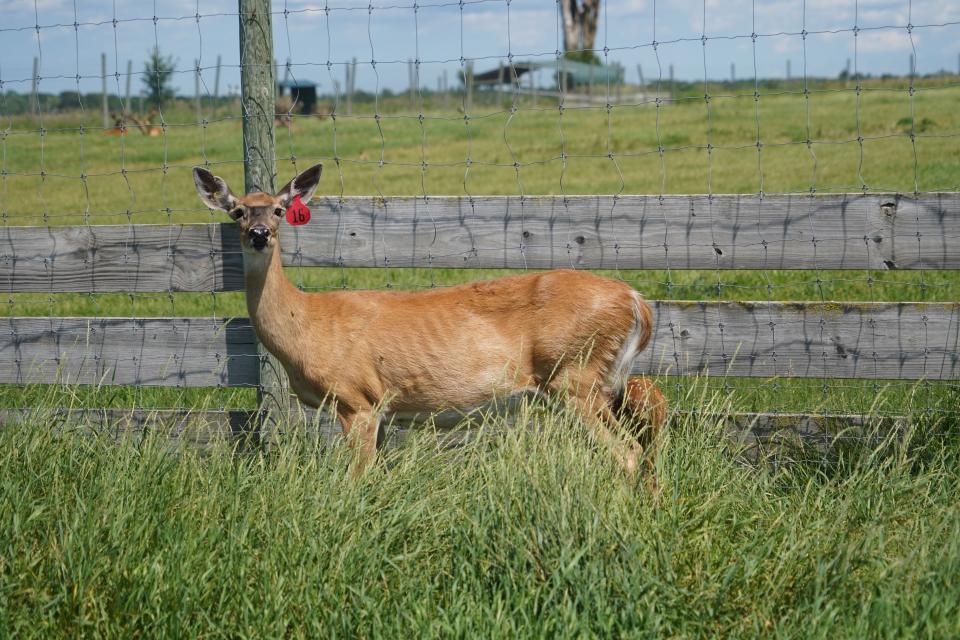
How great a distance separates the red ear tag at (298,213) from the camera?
5488 millimetres

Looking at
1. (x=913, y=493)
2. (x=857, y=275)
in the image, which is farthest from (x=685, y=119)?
(x=913, y=493)

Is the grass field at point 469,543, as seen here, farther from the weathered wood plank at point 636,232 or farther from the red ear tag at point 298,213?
the red ear tag at point 298,213

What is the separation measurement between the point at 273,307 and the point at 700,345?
2.19m

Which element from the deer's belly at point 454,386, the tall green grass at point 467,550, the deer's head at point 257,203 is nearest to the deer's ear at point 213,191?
the deer's head at point 257,203

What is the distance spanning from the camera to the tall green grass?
131 inches

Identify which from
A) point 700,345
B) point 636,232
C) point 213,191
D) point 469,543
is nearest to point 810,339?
point 700,345

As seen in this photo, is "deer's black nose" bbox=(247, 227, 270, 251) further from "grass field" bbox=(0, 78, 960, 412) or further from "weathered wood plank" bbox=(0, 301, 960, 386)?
"weathered wood plank" bbox=(0, 301, 960, 386)

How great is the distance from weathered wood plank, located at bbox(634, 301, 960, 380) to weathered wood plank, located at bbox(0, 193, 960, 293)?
22cm

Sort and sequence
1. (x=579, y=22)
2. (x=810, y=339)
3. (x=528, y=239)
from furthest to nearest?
1. (x=579, y=22)
2. (x=528, y=239)
3. (x=810, y=339)

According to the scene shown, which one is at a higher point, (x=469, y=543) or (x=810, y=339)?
(x=810, y=339)

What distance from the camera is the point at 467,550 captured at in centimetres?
369

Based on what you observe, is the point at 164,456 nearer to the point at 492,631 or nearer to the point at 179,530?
the point at 179,530

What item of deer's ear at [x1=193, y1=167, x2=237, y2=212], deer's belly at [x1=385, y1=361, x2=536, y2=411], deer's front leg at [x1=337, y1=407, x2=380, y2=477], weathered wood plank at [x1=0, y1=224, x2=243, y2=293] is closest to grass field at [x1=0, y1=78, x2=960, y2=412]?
weathered wood plank at [x1=0, y1=224, x2=243, y2=293]

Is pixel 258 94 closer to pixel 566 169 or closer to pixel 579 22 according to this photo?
pixel 566 169
